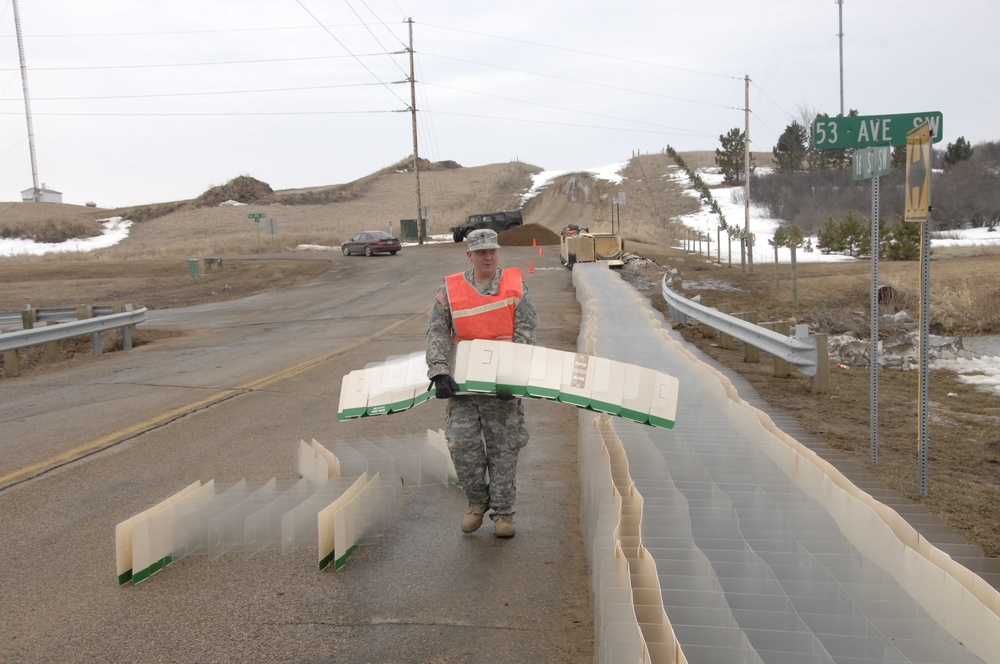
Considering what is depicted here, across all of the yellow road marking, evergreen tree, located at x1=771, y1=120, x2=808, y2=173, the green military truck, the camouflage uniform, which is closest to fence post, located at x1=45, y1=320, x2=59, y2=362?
the yellow road marking

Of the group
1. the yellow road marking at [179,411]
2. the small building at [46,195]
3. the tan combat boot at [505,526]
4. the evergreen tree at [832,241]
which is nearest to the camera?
the tan combat boot at [505,526]

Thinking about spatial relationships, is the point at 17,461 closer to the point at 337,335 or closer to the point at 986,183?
the point at 337,335

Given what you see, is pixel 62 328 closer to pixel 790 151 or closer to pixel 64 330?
pixel 64 330

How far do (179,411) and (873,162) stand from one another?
7443 mm

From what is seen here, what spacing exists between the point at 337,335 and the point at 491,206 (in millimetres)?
79831

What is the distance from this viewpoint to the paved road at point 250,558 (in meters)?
4.14

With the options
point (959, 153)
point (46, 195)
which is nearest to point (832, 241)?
point (959, 153)

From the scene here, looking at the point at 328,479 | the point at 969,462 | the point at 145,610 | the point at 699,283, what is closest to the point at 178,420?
the point at 328,479

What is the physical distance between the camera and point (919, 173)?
19.3ft

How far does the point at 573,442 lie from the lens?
8.15m

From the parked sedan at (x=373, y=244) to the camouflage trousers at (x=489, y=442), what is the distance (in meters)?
40.7

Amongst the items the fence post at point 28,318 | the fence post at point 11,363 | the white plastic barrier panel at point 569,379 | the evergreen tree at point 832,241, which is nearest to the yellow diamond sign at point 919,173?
the white plastic barrier panel at point 569,379

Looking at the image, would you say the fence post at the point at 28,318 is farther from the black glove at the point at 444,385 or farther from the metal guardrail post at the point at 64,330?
the black glove at the point at 444,385

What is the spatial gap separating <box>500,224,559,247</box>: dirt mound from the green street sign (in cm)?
4370
